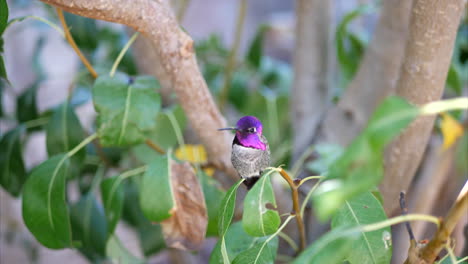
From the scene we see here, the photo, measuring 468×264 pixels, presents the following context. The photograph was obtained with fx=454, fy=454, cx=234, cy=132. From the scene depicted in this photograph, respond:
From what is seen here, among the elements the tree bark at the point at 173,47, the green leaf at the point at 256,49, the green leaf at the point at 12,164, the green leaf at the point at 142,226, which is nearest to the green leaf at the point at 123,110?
the tree bark at the point at 173,47

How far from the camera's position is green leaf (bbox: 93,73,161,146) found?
56cm

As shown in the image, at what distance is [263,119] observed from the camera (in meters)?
1.11

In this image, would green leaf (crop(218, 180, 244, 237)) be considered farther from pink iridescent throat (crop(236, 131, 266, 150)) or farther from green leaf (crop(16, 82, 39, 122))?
green leaf (crop(16, 82, 39, 122))

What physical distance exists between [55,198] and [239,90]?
686 millimetres

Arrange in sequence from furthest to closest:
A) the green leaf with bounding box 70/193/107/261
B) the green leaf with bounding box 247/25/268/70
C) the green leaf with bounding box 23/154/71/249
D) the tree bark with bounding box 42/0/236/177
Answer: the green leaf with bounding box 247/25/268/70 → the green leaf with bounding box 70/193/107/261 → the green leaf with bounding box 23/154/71/249 → the tree bark with bounding box 42/0/236/177

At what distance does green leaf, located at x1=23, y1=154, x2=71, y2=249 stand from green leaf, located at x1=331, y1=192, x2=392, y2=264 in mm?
367

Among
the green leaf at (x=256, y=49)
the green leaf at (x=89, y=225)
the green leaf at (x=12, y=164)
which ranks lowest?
the green leaf at (x=89, y=225)

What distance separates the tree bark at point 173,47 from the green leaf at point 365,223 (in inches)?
8.6

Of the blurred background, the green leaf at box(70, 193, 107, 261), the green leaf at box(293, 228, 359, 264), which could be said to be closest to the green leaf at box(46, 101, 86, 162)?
the blurred background

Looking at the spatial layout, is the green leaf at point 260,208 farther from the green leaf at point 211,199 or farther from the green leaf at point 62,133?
the green leaf at point 62,133

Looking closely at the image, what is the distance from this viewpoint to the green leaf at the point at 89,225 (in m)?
0.85

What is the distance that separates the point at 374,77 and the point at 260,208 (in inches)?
19.8

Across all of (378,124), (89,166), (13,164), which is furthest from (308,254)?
(89,166)

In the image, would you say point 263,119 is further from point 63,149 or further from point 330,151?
point 63,149
